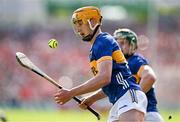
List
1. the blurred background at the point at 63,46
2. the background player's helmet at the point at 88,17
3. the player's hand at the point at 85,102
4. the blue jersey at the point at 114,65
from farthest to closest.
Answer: the blurred background at the point at 63,46 → the player's hand at the point at 85,102 → the background player's helmet at the point at 88,17 → the blue jersey at the point at 114,65

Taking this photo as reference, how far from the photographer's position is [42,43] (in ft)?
110

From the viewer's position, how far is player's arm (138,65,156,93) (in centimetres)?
1087

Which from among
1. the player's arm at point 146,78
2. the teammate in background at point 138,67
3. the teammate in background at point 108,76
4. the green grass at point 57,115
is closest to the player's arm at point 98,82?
the teammate in background at point 108,76

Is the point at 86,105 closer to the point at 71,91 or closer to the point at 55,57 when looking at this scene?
the point at 71,91

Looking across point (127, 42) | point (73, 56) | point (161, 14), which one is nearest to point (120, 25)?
point (161, 14)

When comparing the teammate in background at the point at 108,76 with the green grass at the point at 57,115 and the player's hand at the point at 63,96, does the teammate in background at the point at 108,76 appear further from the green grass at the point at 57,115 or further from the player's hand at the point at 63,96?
the green grass at the point at 57,115

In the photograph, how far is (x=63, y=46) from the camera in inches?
1348

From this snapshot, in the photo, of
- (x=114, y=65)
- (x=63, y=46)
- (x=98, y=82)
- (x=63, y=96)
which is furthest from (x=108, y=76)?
(x=63, y=46)

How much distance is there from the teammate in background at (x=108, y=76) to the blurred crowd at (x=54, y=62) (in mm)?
18764

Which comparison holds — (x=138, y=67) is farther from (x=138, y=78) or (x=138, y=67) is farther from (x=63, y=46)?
(x=63, y=46)

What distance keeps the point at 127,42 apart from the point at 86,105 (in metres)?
1.22

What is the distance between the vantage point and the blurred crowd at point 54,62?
30531 mm

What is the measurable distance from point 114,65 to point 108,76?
35cm

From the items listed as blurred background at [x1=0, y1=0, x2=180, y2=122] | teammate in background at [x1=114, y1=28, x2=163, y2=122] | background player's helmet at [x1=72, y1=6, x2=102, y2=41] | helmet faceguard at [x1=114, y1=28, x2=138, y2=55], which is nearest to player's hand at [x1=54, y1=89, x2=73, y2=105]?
background player's helmet at [x1=72, y1=6, x2=102, y2=41]
